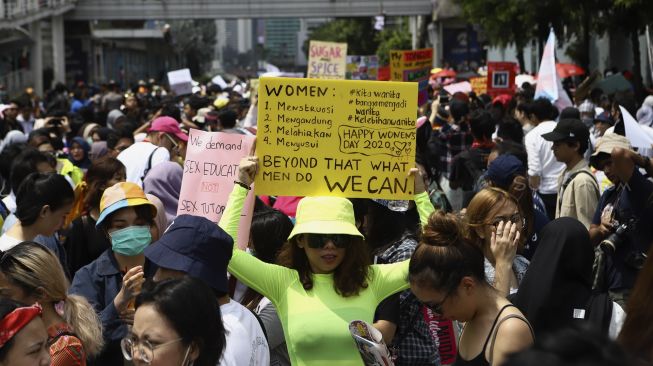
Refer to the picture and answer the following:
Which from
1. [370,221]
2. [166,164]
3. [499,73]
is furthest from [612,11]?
[370,221]

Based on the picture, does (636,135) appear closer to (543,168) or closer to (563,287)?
(543,168)

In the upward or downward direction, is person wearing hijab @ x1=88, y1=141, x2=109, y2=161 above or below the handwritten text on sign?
below

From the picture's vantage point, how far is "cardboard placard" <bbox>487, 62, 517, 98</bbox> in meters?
20.3

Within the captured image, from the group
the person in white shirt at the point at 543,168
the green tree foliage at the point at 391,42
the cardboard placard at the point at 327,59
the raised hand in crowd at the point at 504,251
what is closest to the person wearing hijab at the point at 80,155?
the person in white shirt at the point at 543,168

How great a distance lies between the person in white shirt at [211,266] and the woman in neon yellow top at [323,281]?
0.46 meters

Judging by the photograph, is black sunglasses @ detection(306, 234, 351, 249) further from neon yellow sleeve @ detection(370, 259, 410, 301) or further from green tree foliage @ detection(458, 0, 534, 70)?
green tree foliage @ detection(458, 0, 534, 70)

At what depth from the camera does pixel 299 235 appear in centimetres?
491

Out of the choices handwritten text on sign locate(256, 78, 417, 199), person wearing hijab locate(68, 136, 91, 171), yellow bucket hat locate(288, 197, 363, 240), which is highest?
handwritten text on sign locate(256, 78, 417, 199)

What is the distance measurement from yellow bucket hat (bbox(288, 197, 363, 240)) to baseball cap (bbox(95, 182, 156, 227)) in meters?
1.20

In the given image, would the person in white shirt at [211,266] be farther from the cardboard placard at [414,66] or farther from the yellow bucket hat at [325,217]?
the cardboard placard at [414,66]

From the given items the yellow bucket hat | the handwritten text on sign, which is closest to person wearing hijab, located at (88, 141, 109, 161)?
the handwritten text on sign

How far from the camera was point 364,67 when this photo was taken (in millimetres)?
37688

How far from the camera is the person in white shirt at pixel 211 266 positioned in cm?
394

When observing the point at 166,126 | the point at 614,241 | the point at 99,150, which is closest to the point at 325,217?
the point at 614,241
